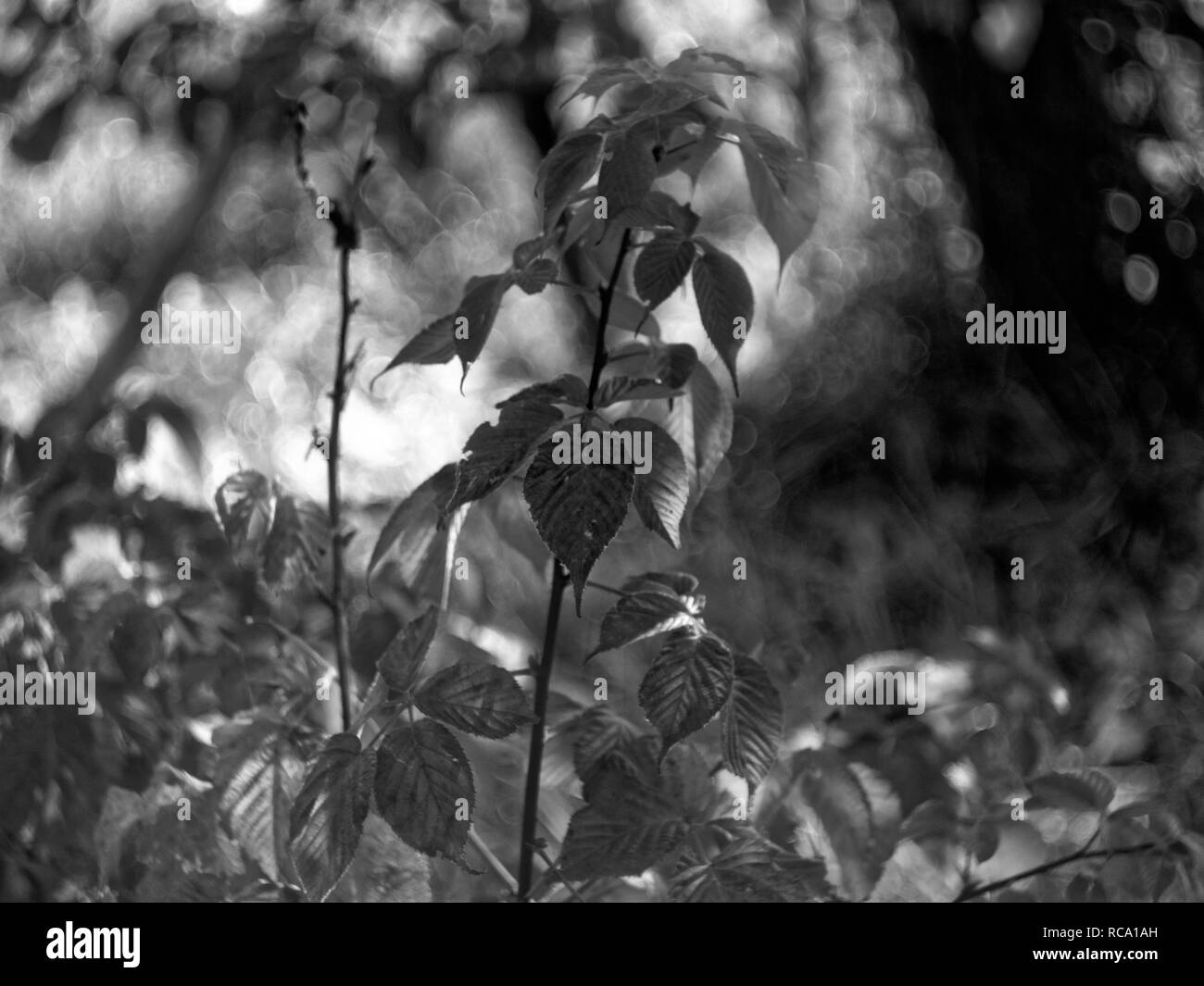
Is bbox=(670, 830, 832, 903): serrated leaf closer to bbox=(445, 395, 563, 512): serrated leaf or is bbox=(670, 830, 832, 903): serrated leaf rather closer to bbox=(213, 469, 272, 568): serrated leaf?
bbox=(445, 395, 563, 512): serrated leaf

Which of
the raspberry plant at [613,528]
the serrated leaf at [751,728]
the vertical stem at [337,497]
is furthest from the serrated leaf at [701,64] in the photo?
the serrated leaf at [751,728]

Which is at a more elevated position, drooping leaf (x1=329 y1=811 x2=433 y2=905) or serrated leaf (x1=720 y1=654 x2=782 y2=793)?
serrated leaf (x1=720 y1=654 x2=782 y2=793)

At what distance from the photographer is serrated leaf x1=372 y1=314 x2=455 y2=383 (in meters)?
0.68

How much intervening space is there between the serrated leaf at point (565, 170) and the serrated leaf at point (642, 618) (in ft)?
0.69

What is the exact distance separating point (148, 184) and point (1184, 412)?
2.50 m

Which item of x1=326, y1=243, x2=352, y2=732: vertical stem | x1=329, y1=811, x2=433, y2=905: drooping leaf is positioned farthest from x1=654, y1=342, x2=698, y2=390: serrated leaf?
x1=329, y1=811, x2=433, y2=905: drooping leaf

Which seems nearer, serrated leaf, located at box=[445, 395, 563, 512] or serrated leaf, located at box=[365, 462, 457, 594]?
serrated leaf, located at box=[445, 395, 563, 512]

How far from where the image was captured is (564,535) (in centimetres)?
53

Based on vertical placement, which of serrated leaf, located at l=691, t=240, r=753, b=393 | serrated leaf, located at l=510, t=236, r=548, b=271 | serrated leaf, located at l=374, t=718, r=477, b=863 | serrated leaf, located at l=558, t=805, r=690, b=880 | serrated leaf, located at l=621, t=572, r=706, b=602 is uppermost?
serrated leaf, located at l=510, t=236, r=548, b=271

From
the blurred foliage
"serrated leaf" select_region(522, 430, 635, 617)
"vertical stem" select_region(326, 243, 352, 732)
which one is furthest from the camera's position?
the blurred foliage

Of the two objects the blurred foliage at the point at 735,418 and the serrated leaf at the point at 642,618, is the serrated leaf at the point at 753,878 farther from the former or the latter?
the serrated leaf at the point at 642,618

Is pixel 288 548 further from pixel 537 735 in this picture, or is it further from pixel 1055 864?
pixel 1055 864

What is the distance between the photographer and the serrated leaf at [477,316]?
24.4 inches
